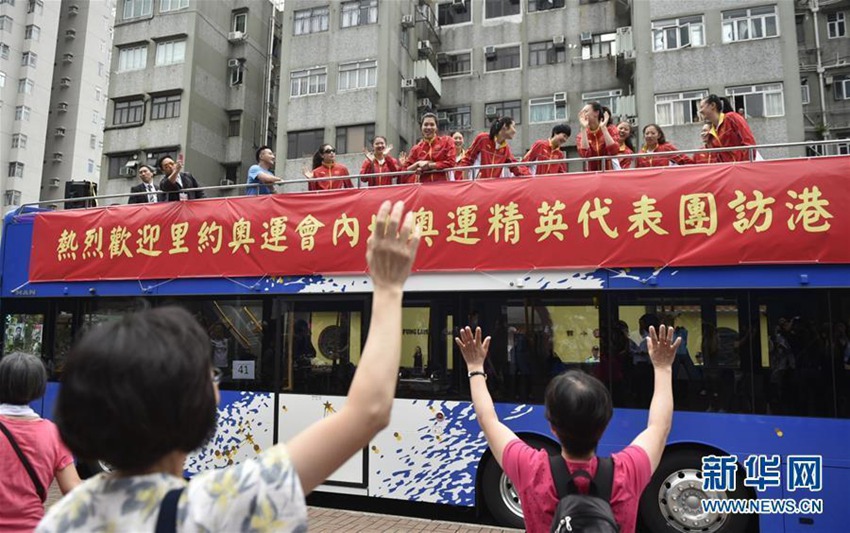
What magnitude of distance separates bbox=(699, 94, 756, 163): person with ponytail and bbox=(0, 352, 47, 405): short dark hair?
250 inches

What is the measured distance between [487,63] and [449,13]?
3405 mm

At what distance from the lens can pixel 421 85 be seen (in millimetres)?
25172

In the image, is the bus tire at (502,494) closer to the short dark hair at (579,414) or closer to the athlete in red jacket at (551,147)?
the athlete in red jacket at (551,147)

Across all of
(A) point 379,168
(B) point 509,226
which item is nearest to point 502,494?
(B) point 509,226

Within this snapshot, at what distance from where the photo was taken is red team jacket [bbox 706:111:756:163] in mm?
6262

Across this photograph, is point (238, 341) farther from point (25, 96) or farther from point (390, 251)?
point (25, 96)

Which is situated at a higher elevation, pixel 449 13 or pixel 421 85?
pixel 449 13

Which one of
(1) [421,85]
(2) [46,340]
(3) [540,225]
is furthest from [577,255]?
(1) [421,85]

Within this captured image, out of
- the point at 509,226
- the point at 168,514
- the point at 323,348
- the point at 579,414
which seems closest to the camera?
the point at 168,514

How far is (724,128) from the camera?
20.9 ft

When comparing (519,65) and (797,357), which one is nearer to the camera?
(797,357)

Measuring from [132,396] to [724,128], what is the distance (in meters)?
6.63

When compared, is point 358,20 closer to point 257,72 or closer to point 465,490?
point 257,72

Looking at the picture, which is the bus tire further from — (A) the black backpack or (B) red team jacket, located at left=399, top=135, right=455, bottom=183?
(A) the black backpack
